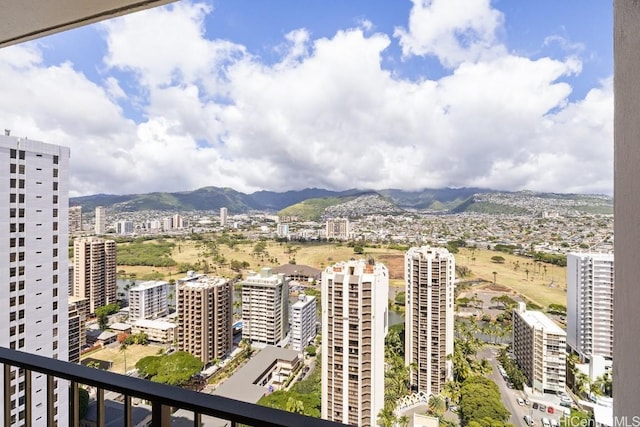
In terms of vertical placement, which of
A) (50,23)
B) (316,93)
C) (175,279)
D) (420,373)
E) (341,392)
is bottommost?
(341,392)

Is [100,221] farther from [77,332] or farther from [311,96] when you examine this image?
[311,96]

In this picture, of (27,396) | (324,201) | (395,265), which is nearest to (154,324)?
(27,396)

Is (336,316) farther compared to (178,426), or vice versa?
(336,316)

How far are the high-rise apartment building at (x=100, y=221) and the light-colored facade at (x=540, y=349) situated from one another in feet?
8.70

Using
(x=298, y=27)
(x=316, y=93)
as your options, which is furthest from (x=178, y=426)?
(x=298, y=27)

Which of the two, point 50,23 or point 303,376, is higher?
point 50,23

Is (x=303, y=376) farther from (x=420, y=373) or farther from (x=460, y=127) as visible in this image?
(x=460, y=127)

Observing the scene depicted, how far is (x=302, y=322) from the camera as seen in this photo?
2.10m

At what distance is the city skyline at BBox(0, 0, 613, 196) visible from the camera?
1.75 metres

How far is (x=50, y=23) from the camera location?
1238 millimetres

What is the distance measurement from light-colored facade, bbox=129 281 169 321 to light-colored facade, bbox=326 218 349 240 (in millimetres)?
1155

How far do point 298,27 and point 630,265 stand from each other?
234 centimetres

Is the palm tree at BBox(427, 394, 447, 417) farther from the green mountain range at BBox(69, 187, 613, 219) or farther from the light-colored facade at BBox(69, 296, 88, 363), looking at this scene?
the light-colored facade at BBox(69, 296, 88, 363)

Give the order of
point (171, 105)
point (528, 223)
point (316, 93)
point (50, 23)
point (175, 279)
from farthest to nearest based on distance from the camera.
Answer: point (171, 105)
point (316, 93)
point (175, 279)
point (528, 223)
point (50, 23)
